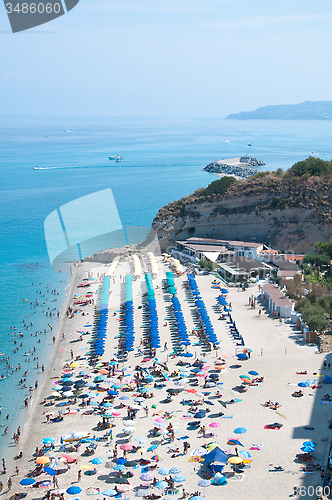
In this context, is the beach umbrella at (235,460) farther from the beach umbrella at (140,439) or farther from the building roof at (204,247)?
the building roof at (204,247)

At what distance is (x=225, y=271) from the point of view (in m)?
46.8

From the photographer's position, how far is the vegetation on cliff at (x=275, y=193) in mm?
53875

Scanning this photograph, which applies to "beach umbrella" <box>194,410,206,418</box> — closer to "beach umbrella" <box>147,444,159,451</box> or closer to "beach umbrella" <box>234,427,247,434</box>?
"beach umbrella" <box>234,427,247,434</box>

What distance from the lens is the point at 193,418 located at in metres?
23.6

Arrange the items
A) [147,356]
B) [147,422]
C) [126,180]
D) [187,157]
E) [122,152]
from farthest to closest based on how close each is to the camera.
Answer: [122,152] → [187,157] → [126,180] → [147,356] → [147,422]

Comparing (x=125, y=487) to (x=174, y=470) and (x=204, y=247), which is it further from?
(x=204, y=247)

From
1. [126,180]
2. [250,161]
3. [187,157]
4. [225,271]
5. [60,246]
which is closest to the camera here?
[225,271]

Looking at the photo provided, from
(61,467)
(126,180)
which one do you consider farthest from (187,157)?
(61,467)

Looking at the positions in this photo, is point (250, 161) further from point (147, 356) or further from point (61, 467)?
point (61, 467)

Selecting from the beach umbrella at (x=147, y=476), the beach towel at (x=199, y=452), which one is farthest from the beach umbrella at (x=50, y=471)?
the beach towel at (x=199, y=452)

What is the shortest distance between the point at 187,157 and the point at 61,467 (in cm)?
15127

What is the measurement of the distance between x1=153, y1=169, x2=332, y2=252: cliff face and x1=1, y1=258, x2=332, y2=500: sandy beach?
19156 millimetres

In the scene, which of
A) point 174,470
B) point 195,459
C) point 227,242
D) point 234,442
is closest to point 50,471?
point 174,470

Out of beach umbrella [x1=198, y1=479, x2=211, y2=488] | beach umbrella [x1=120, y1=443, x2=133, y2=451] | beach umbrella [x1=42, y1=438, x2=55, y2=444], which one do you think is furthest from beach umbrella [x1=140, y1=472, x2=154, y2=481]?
beach umbrella [x1=42, y1=438, x2=55, y2=444]
